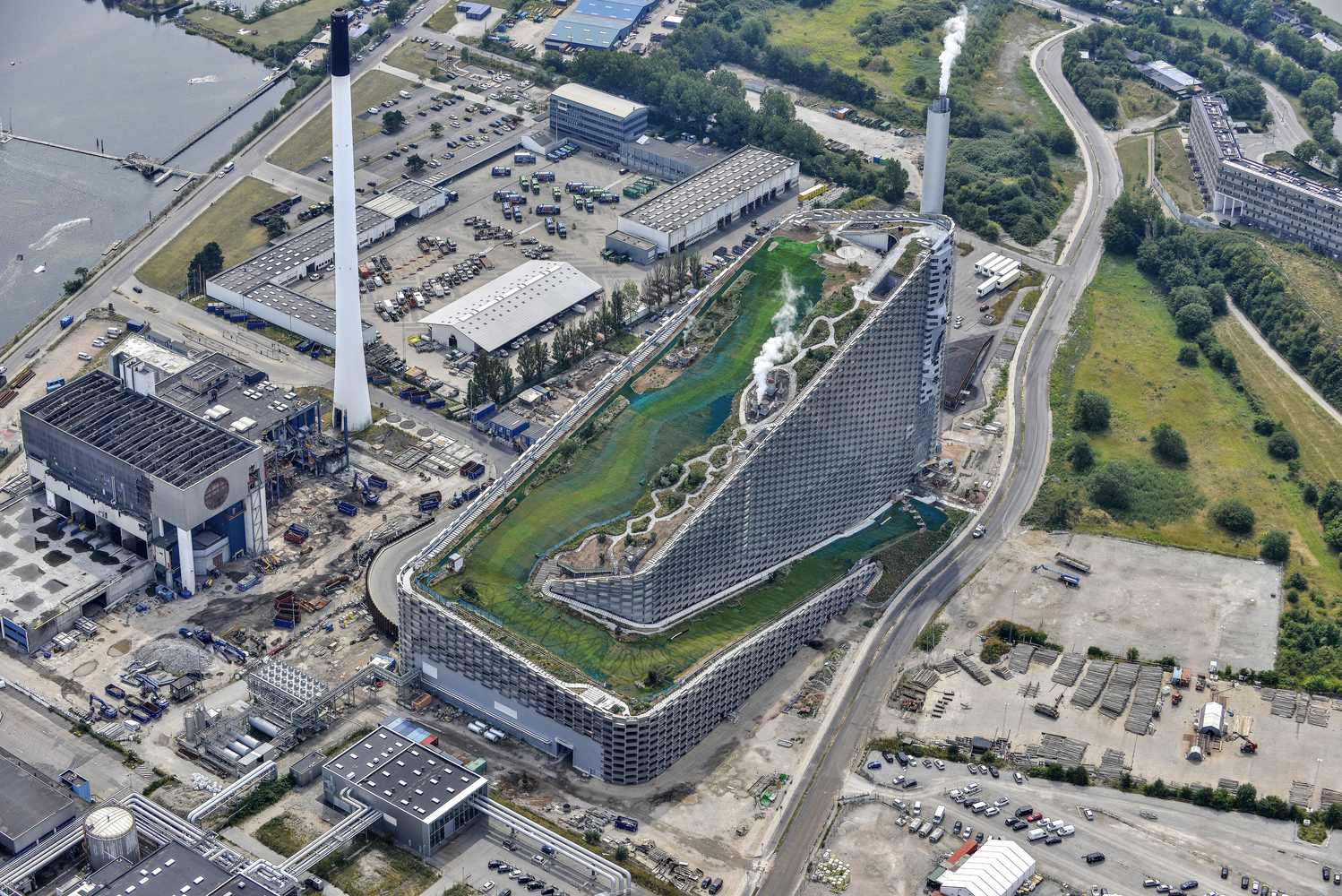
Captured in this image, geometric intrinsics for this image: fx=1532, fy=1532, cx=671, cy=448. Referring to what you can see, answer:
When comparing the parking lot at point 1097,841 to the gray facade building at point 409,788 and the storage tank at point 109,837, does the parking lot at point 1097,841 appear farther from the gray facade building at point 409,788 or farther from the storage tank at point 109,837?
the storage tank at point 109,837

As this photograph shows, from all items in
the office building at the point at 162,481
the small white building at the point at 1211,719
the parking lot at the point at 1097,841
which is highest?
the office building at the point at 162,481

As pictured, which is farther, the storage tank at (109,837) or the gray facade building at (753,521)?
the gray facade building at (753,521)

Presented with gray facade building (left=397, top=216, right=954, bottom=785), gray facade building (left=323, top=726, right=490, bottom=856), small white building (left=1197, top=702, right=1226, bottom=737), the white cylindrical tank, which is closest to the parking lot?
small white building (left=1197, top=702, right=1226, bottom=737)

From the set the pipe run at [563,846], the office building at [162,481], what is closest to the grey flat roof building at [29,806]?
the office building at [162,481]

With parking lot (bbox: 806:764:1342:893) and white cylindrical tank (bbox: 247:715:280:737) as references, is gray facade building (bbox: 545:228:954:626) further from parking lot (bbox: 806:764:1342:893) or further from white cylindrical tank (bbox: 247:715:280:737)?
white cylindrical tank (bbox: 247:715:280:737)

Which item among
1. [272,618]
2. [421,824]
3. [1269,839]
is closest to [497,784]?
[421,824]

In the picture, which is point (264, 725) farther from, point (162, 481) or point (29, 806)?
point (162, 481)
